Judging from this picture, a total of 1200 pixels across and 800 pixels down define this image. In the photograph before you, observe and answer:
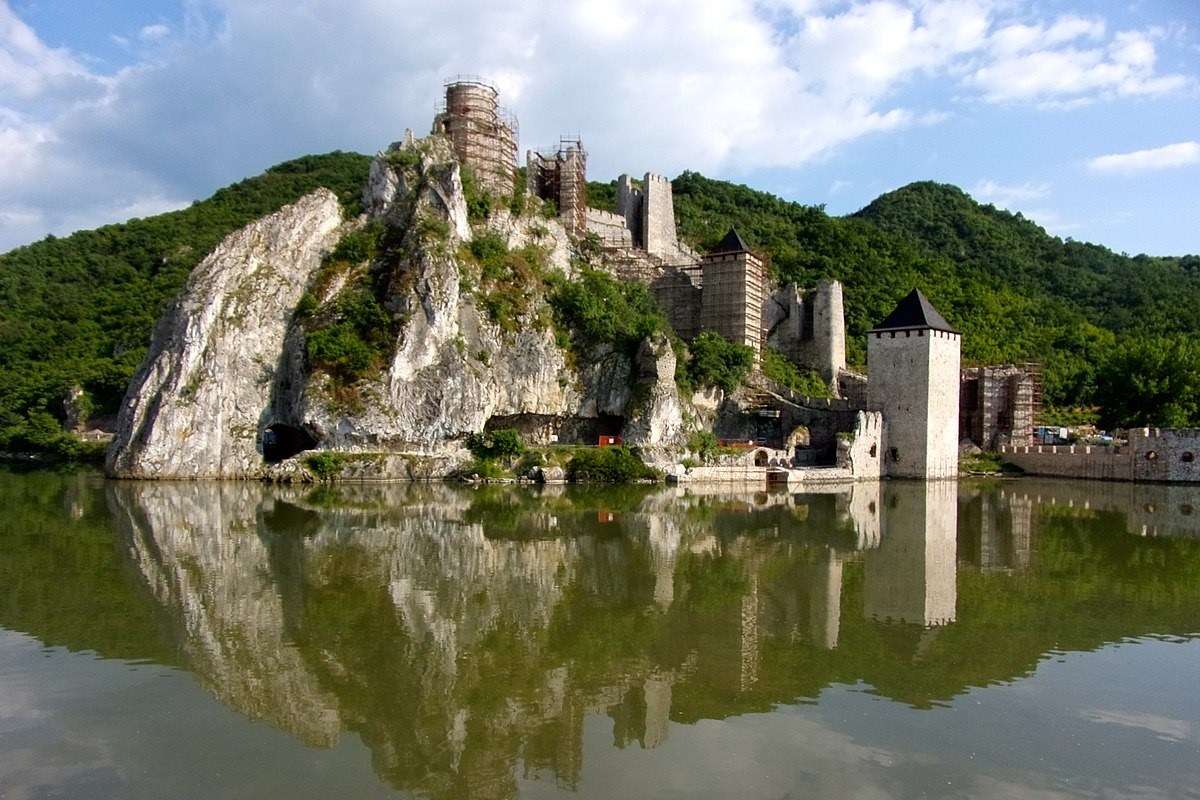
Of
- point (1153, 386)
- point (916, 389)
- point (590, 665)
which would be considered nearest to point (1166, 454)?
point (1153, 386)

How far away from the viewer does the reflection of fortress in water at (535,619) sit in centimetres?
841

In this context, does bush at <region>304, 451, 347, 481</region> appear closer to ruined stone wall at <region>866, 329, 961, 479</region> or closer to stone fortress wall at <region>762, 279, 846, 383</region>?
ruined stone wall at <region>866, 329, 961, 479</region>

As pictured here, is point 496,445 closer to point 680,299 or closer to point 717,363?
point 717,363

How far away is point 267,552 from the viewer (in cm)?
1709

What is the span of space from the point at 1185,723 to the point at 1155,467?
36.3m

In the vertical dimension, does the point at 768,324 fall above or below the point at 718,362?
above

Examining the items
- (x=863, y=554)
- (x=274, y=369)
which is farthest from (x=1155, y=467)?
(x=274, y=369)

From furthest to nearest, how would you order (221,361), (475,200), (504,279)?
1. (475,200)
2. (504,279)
3. (221,361)

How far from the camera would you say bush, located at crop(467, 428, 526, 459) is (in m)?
36.8

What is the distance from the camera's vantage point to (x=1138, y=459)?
129 ft

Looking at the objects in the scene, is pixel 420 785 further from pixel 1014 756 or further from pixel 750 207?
pixel 750 207

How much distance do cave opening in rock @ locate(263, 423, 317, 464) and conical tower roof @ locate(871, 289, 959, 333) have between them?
27798 millimetres

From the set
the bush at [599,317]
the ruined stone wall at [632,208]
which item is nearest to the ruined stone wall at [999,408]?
the bush at [599,317]

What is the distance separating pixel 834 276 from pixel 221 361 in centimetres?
4087
